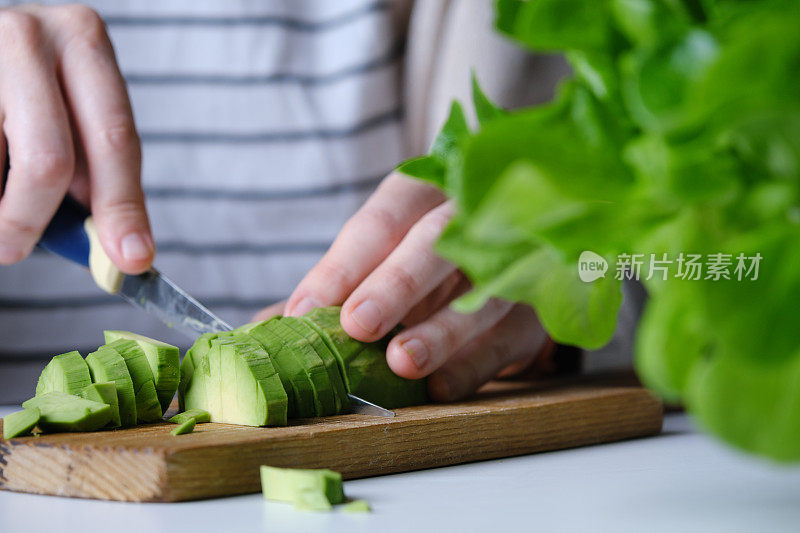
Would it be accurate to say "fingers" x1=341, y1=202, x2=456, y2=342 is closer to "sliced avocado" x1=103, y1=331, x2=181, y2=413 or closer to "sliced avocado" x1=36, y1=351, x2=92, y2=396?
"sliced avocado" x1=103, y1=331, x2=181, y2=413

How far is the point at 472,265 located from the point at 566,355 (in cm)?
146

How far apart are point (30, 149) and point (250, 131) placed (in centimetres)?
117

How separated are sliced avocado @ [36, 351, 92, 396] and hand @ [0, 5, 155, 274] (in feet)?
0.79

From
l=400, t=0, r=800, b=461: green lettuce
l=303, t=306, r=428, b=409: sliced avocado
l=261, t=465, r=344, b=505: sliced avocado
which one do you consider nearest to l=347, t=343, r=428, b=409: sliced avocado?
l=303, t=306, r=428, b=409: sliced avocado

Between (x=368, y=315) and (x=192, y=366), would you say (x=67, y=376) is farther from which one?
(x=368, y=315)

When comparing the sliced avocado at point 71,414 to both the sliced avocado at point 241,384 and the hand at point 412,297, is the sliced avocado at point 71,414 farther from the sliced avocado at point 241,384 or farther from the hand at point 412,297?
the hand at point 412,297

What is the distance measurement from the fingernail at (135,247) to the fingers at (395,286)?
0.37m

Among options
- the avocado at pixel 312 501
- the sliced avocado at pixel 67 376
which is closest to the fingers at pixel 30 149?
the sliced avocado at pixel 67 376

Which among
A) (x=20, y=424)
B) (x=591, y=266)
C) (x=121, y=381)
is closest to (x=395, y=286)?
(x=121, y=381)

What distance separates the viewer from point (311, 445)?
3.39 ft

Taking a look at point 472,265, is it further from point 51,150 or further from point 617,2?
point 51,150

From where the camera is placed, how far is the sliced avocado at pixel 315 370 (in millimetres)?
1255

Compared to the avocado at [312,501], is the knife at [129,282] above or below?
above

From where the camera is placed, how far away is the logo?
2.18ft
